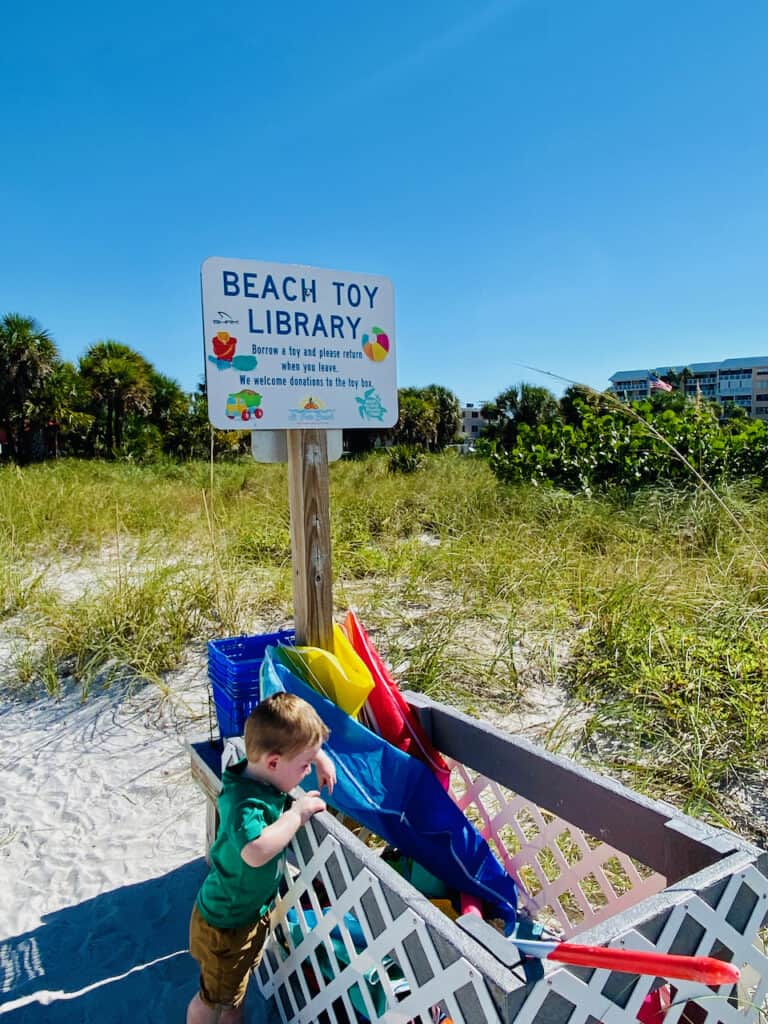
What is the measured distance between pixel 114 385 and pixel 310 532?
1113 inches

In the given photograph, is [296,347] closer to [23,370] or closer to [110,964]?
[110,964]

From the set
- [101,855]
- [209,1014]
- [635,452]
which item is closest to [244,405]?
[209,1014]

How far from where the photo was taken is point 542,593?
5.11 meters

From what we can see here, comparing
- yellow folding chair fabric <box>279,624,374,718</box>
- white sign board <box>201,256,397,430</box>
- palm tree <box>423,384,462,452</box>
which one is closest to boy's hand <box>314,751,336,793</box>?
yellow folding chair fabric <box>279,624,374,718</box>

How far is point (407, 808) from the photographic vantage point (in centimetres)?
223

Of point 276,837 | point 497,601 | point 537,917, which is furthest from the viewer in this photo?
point 497,601

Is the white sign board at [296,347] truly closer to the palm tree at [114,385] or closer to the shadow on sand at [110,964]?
the shadow on sand at [110,964]

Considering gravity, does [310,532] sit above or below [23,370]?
below

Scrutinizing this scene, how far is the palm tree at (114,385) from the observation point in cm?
2845

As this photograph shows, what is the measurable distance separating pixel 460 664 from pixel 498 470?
6008mm

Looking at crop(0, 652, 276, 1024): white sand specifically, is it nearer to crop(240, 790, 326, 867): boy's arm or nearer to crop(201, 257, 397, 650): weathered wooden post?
crop(240, 790, 326, 867): boy's arm

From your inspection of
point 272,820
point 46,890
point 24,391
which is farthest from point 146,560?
point 24,391

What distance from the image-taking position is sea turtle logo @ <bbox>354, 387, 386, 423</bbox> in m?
2.77

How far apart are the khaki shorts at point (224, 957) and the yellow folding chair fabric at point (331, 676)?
73 centimetres
